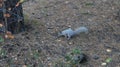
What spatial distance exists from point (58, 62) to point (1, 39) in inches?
43.6

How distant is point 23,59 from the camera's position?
5242 millimetres

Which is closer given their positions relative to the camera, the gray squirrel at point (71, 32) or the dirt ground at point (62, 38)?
the dirt ground at point (62, 38)

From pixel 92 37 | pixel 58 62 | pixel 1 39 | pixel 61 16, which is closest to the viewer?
pixel 58 62

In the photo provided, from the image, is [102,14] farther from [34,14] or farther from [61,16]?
[34,14]

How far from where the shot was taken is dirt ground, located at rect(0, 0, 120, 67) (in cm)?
527

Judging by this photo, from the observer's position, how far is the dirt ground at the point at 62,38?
5.27 metres

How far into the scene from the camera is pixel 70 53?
5379mm

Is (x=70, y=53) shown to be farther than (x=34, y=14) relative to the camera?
No

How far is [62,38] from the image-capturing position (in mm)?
5891

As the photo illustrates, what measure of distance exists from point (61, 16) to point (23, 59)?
184 centimetres

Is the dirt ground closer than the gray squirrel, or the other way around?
the dirt ground

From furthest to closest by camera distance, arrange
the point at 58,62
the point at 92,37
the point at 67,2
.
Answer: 1. the point at 67,2
2. the point at 92,37
3. the point at 58,62

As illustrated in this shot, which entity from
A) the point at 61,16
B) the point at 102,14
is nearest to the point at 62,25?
the point at 61,16

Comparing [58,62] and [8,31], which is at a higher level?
[8,31]
